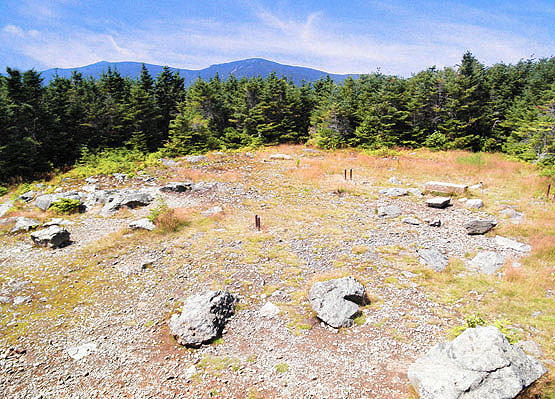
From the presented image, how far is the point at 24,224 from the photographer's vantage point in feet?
50.3

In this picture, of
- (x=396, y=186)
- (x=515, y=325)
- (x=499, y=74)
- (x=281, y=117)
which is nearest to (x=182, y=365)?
(x=515, y=325)

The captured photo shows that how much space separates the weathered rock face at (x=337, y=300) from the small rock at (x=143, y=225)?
31.4 ft

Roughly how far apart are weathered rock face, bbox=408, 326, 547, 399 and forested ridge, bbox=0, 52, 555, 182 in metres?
28.3

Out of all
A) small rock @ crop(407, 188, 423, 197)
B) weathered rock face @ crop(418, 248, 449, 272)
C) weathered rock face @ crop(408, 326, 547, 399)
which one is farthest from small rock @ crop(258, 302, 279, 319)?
small rock @ crop(407, 188, 423, 197)

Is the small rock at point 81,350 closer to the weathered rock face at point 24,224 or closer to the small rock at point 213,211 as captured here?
the small rock at point 213,211

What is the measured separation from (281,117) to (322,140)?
741cm

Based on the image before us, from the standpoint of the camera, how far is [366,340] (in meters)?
7.25

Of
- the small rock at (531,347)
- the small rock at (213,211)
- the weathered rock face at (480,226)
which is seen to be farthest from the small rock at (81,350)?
the weathered rock face at (480,226)

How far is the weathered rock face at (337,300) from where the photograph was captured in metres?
7.89

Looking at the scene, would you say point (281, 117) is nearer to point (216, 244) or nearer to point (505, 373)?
point (216, 244)

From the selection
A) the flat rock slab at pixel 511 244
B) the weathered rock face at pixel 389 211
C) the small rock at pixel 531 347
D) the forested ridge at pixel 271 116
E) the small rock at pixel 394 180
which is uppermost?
the forested ridge at pixel 271 116

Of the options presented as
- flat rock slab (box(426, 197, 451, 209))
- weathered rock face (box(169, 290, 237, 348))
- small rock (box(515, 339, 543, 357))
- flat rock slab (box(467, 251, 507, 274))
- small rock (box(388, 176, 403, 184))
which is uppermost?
small rock (box(388, 176, 403, 184))

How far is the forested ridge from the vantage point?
94.0ft

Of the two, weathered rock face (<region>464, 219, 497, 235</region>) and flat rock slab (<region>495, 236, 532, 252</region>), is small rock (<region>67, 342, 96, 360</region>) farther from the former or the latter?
weathered rock face (<region>464, 219, 497, 235</region>)
